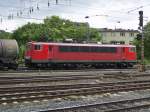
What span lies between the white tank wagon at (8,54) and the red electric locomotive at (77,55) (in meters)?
3.14

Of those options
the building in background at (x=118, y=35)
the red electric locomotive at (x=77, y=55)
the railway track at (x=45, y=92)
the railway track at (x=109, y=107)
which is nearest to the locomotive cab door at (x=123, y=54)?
the red electric locomotive at (x=77, y=55)

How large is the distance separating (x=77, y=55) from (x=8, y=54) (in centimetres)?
890

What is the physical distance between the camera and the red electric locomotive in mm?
38719

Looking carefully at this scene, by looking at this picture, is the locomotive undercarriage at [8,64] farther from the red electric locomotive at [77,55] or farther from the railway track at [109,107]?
the railway track at [109,107]

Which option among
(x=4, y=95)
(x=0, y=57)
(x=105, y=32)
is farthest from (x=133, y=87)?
(x=105, y=32)

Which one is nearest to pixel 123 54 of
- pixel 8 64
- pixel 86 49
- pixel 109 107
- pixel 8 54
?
pixel 86 49

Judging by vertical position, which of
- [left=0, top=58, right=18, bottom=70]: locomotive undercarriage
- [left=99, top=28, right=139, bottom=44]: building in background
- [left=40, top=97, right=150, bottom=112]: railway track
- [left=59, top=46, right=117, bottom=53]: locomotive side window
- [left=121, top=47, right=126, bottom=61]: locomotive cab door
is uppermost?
[left=99, top=28, right=139, bottom=44]: building in background

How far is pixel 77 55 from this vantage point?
4119 cm

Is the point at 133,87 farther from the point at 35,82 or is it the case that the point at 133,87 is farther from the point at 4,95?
the point at 4,95

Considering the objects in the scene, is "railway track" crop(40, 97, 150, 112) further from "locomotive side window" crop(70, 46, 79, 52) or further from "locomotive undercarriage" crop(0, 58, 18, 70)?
"locomotive side window" crop(70, 46, 79, 52)

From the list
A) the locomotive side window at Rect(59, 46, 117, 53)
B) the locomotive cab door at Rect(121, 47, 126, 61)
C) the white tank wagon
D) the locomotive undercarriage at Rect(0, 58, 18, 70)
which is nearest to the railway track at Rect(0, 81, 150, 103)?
the white tank wagon

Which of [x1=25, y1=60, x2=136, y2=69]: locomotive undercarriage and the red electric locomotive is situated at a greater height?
the red electric locomotive

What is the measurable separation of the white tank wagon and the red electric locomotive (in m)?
3.14

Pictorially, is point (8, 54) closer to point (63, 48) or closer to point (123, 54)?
point (63, 48)
